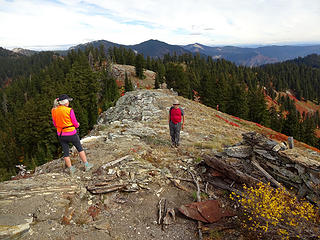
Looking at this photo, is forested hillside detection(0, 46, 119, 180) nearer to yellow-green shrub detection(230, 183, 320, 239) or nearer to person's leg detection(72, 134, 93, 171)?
person's leg detection(72, 134, 93, 171)

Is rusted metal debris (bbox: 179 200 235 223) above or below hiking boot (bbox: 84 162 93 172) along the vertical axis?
below

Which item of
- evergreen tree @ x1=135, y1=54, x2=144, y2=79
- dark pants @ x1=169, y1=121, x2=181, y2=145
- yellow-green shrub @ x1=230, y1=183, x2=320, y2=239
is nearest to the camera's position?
yellow-green shrub @ x1=230, y1=183, x2=320, y2=239

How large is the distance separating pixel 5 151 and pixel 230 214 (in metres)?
56.1

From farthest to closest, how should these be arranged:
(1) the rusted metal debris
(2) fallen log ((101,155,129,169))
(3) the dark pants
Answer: (3) the dark pants → (2) fallen log ((101,155,129,169)) → (1) the rusted metal debris

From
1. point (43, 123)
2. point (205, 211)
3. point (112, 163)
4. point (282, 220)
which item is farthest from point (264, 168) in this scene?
point (43, 123)

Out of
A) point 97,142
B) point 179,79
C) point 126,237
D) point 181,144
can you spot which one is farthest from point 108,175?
point 179,79

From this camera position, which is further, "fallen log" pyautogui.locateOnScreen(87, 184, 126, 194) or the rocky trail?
"fallen log" pyautogui.locateOnScreen(87, 184, 126, 194)

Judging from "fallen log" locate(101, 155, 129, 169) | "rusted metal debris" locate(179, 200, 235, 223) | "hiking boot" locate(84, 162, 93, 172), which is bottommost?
"rusted metal debris" locate(179, 200, 235, 223)

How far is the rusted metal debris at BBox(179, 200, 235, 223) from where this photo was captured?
5.81 meters

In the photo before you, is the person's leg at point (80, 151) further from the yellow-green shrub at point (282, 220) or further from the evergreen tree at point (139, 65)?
the evergreen tree at point (139, 65)

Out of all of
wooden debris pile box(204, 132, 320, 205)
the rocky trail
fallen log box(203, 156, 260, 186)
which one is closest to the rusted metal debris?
the rocky trail

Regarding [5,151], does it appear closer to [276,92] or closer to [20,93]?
[20,93]

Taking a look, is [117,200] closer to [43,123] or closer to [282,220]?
[282,220]

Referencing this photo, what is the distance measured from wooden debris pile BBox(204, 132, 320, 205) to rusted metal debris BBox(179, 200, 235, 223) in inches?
36.6
